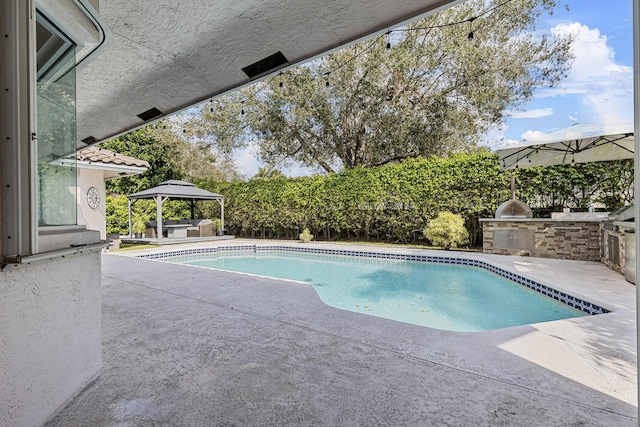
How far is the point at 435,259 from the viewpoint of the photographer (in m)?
9.26

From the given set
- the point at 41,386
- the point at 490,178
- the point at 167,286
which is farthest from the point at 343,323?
the point at 490,178

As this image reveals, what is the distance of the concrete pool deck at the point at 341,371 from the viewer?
2.02 meters

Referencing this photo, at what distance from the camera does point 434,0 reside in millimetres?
2760

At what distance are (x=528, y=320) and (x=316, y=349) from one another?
4.03m

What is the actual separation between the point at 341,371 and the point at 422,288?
5.26m

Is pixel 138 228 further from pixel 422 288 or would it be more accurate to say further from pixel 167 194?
pixel 422 288

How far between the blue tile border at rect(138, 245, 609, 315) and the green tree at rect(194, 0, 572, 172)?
18.8ft

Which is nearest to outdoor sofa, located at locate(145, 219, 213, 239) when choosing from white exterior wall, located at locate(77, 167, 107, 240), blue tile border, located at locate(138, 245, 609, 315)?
white exterior wall, located at locate(77, 167, 107, 240)

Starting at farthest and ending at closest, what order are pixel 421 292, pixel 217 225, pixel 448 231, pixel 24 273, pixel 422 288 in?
pixel 217 225 → pixel 448 231 → pixel 422 288 → pixel 421 292 → pixel 24 273

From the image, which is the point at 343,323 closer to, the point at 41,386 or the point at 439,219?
the point at 41,386

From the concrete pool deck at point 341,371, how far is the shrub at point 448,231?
230 inches

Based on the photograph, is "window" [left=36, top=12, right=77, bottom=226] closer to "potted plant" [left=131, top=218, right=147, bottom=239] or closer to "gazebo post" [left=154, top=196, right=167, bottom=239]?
"gazebo post" [left=154, top=196, right=167, bottom=239]

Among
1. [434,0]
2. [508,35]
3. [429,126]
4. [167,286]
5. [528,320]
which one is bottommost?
[528,320]

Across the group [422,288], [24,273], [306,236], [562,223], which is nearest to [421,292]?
[422,288]
